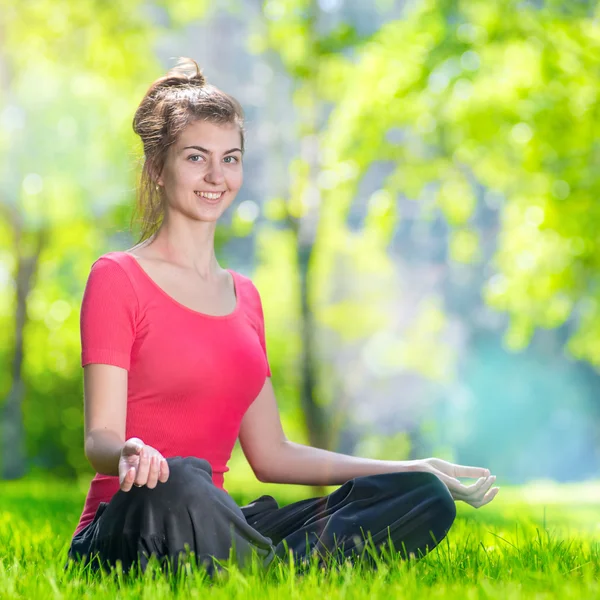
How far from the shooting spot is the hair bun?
3406mm

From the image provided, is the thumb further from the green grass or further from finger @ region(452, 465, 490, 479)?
finger @ region(452, 465, 490, 479)

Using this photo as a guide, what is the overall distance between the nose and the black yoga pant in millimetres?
1052

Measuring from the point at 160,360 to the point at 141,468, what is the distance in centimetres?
65

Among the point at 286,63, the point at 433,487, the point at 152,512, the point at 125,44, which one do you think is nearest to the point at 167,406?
the point at 152,512

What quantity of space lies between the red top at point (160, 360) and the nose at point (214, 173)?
1.32 feet

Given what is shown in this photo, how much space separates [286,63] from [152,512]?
9.51m

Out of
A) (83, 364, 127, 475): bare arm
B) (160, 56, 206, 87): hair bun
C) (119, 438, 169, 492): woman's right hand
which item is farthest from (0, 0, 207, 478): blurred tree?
(119, 438, 169, 492): woman's right hand

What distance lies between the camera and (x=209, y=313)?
3.18 m

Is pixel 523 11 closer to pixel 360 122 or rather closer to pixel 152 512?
pixel 360 122

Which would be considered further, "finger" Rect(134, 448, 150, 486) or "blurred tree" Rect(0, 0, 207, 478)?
"blurred tree" Rect(0, 0, 207, 478)

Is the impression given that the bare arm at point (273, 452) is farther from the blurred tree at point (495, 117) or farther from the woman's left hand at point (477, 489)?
the blurred tree at point (495, 117)

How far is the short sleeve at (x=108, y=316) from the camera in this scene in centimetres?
283

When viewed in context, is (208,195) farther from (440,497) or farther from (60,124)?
(60,124)

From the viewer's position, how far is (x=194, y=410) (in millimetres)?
3008
